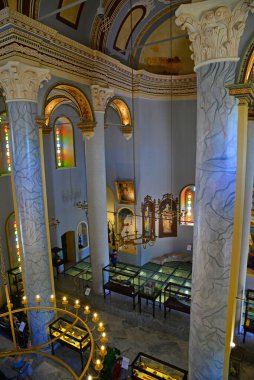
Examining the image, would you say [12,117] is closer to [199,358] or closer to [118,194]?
[199,358]

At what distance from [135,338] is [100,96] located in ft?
25.2

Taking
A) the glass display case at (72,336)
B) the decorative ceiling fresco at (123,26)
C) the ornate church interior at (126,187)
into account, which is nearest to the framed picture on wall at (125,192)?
the ornate church interior at (126,187)

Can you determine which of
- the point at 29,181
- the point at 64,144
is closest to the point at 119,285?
the point at 29,181

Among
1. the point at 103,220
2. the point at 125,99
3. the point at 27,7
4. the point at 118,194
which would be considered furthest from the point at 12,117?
the point at 118,194

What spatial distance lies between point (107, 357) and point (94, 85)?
25.4 ft

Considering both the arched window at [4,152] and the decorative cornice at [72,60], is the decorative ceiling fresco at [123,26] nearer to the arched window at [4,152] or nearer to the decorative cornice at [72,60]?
the decorative cornice at [72,60]

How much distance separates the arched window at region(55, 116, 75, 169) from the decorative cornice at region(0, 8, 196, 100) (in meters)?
3.85

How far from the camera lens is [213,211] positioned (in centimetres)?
411

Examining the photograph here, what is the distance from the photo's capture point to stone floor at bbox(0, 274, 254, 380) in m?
7.32

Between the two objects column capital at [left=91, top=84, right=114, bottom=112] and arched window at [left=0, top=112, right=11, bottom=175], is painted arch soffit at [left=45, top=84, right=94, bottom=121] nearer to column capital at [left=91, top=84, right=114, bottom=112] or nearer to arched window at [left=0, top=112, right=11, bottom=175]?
column capital at [left=91, top=84, right=114, bottom=112]

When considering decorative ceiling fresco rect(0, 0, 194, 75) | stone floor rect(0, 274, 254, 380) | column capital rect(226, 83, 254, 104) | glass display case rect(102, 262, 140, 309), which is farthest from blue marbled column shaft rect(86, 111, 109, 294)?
column capital rect(226, 83, 254, 104)

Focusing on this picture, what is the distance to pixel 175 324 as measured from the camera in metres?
8.95

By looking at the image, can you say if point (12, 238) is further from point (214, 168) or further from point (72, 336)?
point (214, 168)

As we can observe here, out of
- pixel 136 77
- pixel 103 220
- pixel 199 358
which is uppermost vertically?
pixel 136 77
